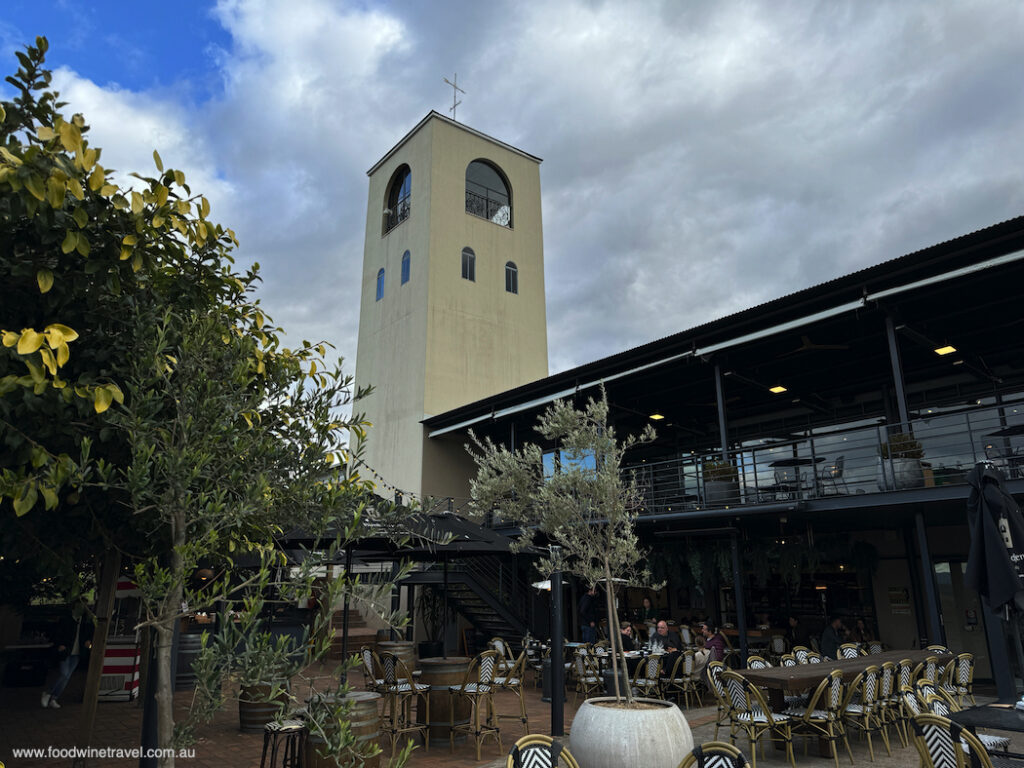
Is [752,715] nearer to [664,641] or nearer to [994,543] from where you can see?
[994,543]

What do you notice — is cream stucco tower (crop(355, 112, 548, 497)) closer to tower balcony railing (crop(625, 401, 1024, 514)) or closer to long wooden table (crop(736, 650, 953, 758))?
tower balcony railing (crop(625, 401, 1024, 514))

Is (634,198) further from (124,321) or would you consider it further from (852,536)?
(124,321)

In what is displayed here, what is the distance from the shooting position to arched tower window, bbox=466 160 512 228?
2797 cm

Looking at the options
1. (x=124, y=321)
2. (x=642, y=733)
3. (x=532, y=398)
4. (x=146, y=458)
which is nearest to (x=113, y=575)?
(x=124, y=321)

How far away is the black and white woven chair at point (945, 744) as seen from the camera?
4328 millimetres

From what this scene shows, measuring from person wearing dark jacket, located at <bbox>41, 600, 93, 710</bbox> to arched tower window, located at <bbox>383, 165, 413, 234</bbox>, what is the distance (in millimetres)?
19605

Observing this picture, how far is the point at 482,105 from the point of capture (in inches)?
1294

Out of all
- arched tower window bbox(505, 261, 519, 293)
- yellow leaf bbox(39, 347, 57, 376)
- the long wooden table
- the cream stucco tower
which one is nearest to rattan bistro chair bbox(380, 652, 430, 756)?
the long wooden table

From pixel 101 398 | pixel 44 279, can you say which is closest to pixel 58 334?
pixel 101 398

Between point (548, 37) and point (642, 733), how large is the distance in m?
19.9

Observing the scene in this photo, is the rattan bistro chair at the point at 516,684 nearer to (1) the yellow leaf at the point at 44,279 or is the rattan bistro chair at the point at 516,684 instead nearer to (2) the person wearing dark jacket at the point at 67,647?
(2) the person wearing dark jacket at the point at 67,647

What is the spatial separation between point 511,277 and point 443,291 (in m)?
3.96

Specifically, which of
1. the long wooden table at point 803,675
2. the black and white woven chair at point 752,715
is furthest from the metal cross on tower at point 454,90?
the black and white woven chair at point 752,715

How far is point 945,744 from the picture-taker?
4.70 metres
